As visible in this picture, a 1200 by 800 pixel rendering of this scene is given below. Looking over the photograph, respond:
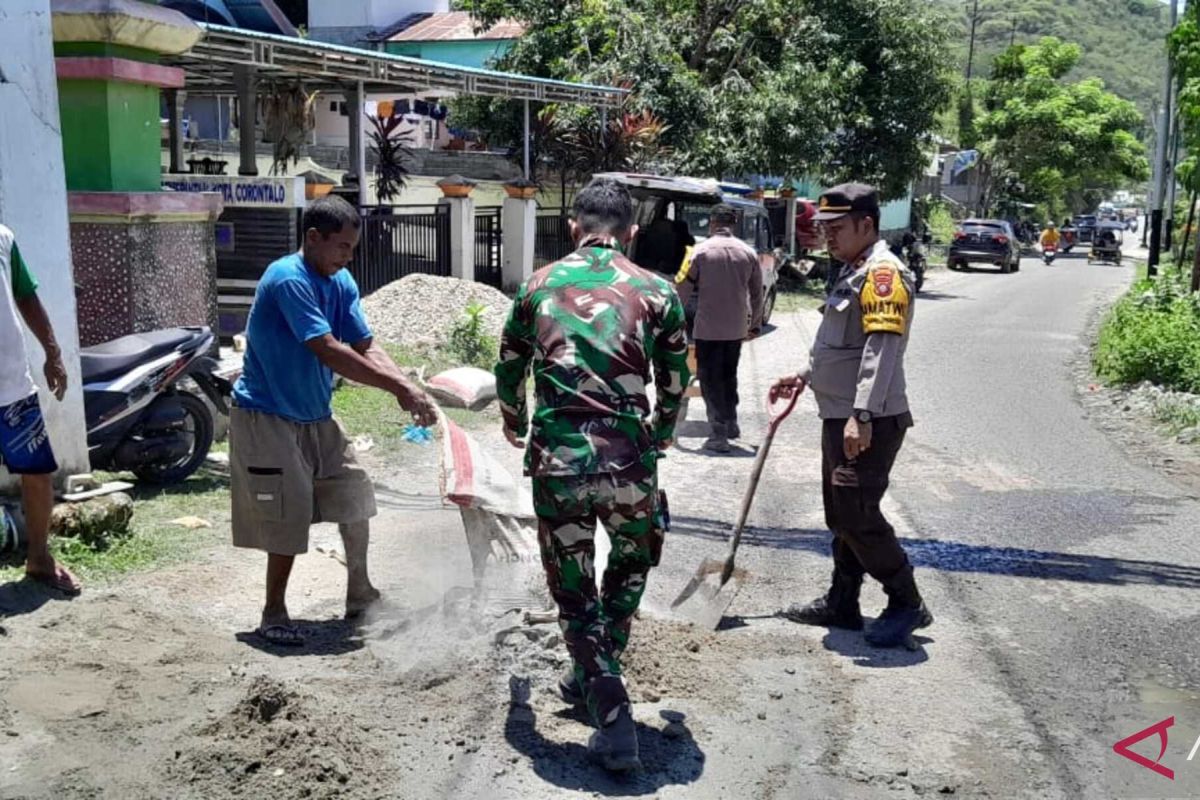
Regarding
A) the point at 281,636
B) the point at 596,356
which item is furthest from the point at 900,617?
the point at 281,636

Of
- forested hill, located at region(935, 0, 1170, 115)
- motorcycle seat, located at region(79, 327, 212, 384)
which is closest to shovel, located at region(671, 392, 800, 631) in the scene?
motorcycle seat, located at region(79, 327, 212, 384)

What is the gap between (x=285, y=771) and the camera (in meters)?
3.62

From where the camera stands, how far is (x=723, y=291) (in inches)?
363

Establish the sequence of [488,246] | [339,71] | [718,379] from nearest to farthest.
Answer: [718,379] < [339,71] < [488,246]

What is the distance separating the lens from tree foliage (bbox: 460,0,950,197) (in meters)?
23.5

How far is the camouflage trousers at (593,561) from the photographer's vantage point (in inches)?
151

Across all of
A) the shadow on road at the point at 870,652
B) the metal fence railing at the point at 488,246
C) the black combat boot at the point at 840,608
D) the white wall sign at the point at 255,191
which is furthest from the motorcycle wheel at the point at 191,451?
the metal fence railing at the point at 488,246

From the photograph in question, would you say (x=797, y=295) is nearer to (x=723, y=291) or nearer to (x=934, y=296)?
(x=934, y=296)

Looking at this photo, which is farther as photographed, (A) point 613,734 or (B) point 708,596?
(B) point 708,596

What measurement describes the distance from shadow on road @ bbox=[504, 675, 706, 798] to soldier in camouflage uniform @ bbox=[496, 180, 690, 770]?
0.29 ft

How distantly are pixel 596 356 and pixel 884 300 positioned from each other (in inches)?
57.5

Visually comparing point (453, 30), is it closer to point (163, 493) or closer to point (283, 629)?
point (163, 493)

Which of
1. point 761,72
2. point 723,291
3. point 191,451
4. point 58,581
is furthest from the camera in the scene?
point 761,72

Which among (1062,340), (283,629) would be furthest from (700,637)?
(1062,340)
